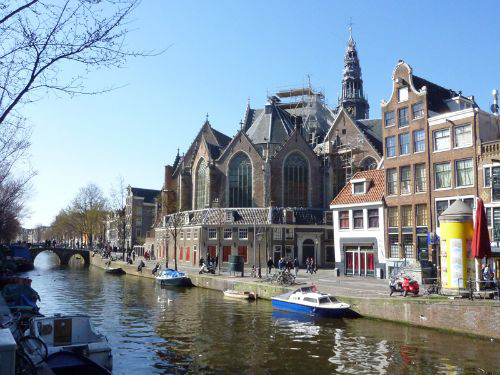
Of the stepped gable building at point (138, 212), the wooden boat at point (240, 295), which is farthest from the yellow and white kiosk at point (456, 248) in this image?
the stepped gable building at point (138, 212)

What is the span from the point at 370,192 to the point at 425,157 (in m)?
7.01

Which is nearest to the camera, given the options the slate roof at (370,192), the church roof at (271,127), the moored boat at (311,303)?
the moored boat at (311,303)

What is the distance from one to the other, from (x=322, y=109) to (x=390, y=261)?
183 feet

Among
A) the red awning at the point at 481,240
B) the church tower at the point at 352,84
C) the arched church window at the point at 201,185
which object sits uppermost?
the church tower at the point at 352,84

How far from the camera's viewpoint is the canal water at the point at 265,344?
18.9 metres

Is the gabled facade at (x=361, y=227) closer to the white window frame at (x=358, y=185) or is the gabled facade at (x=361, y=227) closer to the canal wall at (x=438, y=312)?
the white window frame at (x=358, y=185)

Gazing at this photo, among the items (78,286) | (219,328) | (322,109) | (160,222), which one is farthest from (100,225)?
(219,328)

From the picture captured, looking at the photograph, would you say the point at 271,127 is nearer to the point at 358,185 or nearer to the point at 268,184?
the point at 268,184

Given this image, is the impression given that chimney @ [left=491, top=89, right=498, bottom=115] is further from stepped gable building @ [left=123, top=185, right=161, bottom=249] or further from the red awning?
stepped gable building @ [left=123, top=185, right=161, bottom=249]

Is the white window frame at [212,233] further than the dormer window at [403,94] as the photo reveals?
Yes

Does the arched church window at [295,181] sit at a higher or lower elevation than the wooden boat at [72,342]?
higher

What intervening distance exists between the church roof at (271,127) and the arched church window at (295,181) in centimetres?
560

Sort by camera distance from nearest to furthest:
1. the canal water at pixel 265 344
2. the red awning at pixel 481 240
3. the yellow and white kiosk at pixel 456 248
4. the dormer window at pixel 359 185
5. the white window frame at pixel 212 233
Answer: the canal water at pixel 265 344, the red awning at pixel 481 240, the yellow and white kiosk at pixel 456 248, the dormer window at pixel 359 185, the white window frame at pixel 212 233

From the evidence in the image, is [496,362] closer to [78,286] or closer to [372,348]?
[372,348]
